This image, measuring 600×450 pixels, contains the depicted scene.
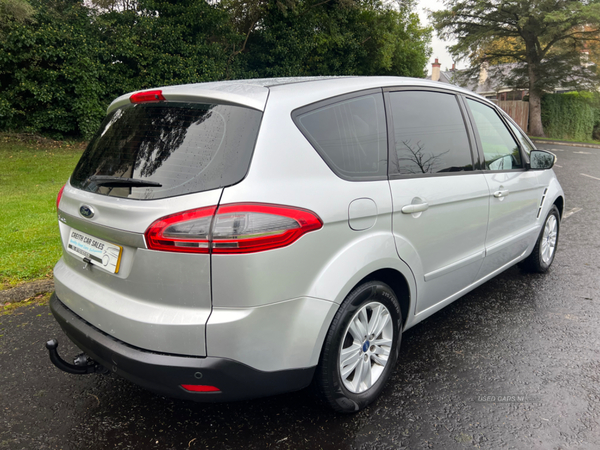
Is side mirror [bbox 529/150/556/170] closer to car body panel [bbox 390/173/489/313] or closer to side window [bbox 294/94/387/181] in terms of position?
car body panel [bbox 390/173/489/313]

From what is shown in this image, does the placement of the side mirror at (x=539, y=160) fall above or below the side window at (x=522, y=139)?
below

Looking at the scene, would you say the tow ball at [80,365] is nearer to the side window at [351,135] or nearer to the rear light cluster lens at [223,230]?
the rear light cluster lens at [223,230]

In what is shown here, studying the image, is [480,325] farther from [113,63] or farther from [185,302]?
[113,63]

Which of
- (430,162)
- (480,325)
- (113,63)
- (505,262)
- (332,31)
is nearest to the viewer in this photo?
(430,162)

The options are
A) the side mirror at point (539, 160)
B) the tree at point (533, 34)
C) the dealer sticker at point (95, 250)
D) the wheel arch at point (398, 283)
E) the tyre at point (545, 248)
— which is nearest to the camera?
the dealer sticker at point (95, 250)

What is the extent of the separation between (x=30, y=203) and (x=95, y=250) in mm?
6770

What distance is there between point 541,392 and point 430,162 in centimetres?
150

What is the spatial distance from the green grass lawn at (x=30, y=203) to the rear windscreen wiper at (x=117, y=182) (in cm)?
258

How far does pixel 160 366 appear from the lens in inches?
79.0

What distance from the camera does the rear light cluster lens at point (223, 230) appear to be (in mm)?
1934

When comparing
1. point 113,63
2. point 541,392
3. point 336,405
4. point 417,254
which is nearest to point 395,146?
point 417,254

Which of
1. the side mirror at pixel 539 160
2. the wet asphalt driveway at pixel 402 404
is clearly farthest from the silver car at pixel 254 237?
the side mirror at pixel 539 160

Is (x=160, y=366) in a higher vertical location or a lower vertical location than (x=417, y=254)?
lower

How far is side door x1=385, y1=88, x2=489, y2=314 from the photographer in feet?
8.84
